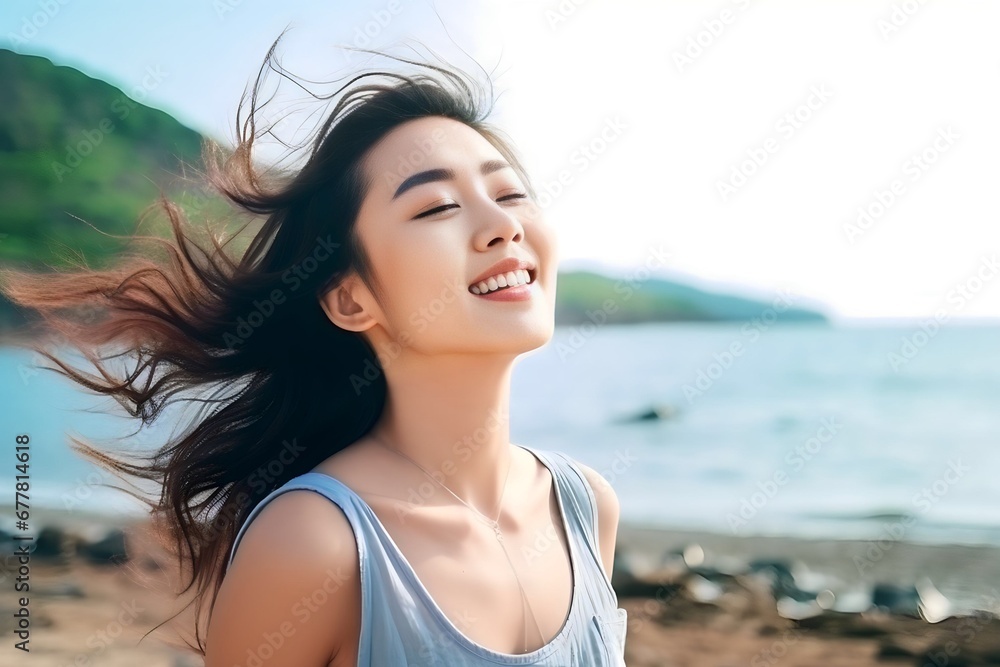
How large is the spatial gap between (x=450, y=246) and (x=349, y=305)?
328 millimetres

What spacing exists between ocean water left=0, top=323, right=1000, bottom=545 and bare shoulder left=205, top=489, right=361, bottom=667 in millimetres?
6703

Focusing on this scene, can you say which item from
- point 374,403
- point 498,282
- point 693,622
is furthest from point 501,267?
point 693,622

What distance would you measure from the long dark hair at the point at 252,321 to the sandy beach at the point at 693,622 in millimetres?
2729

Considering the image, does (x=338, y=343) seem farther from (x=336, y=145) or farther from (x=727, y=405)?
(x=727, y=405)

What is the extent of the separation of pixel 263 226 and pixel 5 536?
7.10 metres

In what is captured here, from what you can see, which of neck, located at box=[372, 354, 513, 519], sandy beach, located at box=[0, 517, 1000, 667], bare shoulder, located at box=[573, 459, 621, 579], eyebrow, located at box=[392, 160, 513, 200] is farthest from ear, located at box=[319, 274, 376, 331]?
sandy beach, located at box=[0, 517, 1000, 667]

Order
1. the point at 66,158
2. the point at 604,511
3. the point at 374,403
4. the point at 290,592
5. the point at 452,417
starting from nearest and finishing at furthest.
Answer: the point at 290,592 → the point at 452,417 → the point at 374,403 → the point at 604,511 → the point at 66,158

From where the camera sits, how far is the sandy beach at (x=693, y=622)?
549 cm

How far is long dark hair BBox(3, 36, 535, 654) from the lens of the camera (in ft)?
6.95

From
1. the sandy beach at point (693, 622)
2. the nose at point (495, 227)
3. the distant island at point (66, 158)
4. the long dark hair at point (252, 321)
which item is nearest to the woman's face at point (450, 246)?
the nose at point (495, 227)

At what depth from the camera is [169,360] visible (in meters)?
2.26

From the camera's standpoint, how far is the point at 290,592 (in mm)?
1670

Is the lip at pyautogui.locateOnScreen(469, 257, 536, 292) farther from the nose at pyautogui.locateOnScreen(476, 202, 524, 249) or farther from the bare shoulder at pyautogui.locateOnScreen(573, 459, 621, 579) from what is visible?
the bare shoulder at pyautogui.locateOnScreen(573, 459, 621, 579)

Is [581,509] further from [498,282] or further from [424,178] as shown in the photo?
[424,178]
